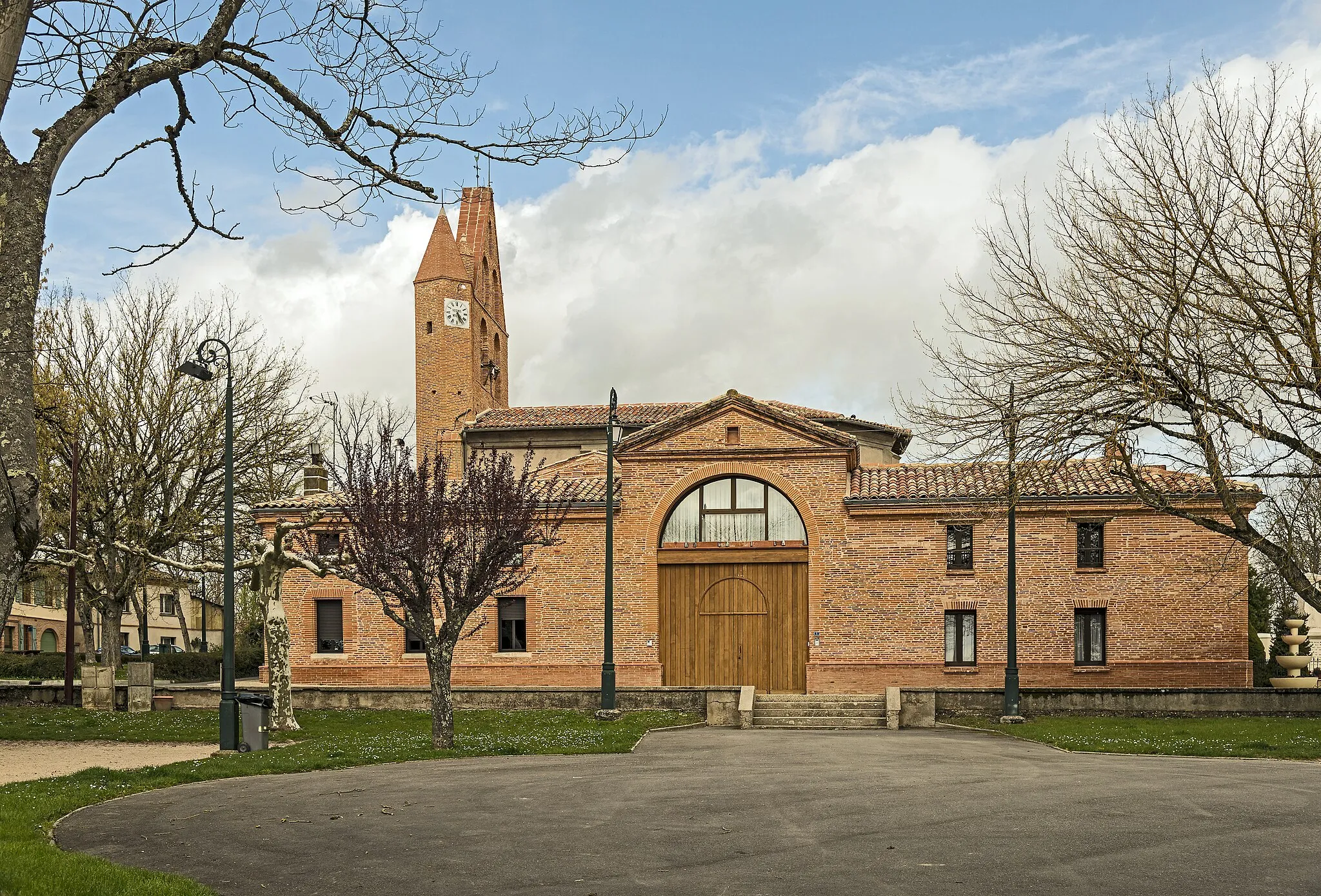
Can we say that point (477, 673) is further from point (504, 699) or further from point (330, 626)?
point (504, 699)

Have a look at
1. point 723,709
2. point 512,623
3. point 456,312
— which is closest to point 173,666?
point 512,623

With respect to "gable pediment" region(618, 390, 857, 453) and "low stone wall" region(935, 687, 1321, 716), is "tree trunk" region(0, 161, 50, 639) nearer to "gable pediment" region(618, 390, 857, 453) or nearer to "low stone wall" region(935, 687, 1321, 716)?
"low stone wall" region(935, 687, 1321, 716)

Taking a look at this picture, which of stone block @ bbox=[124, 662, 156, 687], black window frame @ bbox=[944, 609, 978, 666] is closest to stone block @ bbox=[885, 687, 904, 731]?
black window frame @ bbox=[944, 609, 978, 666]

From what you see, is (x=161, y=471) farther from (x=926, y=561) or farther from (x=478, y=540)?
(x=926, y=561)

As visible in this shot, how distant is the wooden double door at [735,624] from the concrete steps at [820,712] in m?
3.11

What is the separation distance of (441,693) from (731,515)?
45.8 ft

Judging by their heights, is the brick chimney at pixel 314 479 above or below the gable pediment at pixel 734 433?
below

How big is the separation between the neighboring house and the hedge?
204cm

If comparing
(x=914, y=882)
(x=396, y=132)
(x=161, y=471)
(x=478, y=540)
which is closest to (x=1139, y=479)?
(x=478, y=540)

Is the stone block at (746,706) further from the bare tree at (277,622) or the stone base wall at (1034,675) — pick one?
the bare tree at (277,622)

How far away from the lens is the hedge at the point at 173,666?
40938mm

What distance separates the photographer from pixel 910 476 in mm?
31812

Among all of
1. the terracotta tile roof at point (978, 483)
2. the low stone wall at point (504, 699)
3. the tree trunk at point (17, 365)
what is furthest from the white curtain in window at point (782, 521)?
the tree trunk at point (17, 365)

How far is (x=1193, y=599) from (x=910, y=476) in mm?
7346
